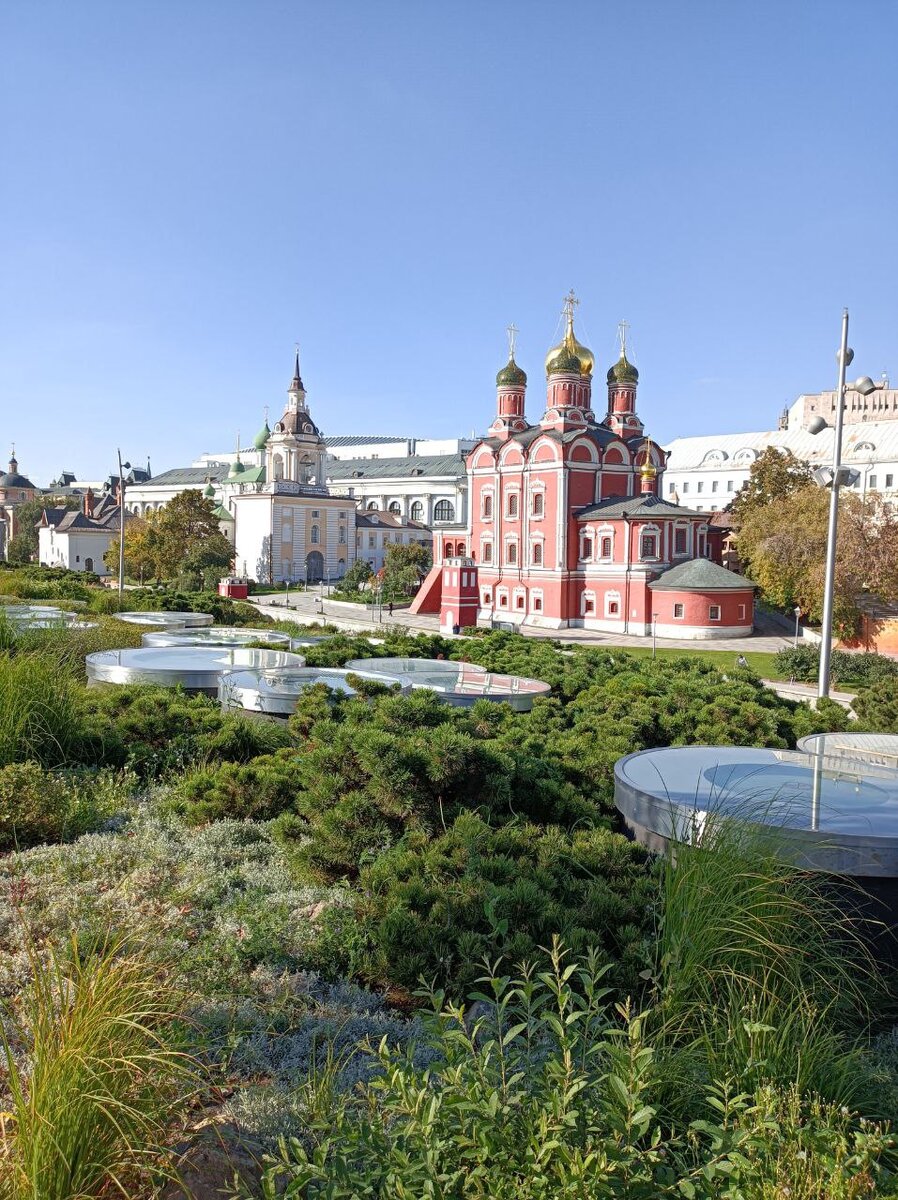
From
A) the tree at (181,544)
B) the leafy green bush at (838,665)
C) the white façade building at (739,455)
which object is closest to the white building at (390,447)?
the white façade building at (739,455)

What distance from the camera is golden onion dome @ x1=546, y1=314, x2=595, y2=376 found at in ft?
146

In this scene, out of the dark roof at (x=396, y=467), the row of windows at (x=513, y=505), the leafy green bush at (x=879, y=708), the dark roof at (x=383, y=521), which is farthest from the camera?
the dark roof at (x=396, y=467)

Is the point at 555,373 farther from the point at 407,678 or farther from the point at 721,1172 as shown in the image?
the point at 721,1172

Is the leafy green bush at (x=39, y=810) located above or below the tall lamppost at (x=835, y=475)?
below

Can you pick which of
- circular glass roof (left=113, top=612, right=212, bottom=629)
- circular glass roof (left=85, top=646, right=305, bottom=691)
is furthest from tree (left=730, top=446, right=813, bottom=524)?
circular glass roof (left=85, top=646, right=305, bottom=691)

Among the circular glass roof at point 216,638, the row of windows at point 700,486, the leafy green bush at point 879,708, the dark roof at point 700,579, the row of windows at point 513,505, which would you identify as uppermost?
the row of windows at point 700,486

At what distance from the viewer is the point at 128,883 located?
5133mm

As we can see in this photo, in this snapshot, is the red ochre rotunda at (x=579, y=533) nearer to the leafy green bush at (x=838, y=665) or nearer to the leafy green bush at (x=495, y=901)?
the leafy green bush at (x=838, y=665)

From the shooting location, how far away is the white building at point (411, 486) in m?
88.7

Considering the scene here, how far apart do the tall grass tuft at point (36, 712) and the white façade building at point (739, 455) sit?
7014 centimetres

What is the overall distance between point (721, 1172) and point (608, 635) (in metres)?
37.3

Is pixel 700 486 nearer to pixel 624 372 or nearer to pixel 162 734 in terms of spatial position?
pixel 624 372

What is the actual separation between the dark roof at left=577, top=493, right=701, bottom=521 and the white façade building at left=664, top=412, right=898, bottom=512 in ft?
Answer: 114

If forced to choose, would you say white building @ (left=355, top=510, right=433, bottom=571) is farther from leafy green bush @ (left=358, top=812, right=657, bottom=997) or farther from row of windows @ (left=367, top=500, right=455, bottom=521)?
leafy green bush @ (left=358, top=812, right=657, bottom=997)
